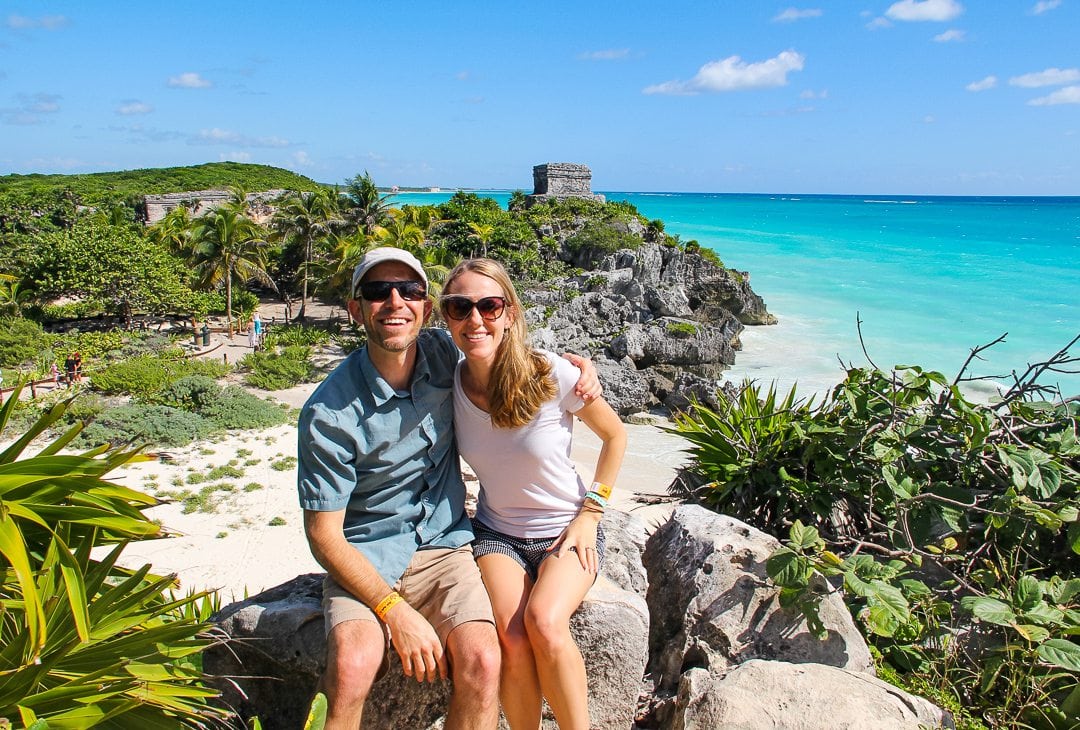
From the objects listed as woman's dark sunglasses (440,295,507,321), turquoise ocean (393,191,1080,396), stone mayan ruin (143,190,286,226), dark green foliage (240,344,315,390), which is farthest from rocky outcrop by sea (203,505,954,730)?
stone mayan ruin (143,190,286,226)

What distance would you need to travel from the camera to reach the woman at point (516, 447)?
2.41 m

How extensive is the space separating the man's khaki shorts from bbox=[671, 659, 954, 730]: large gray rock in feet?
2.53

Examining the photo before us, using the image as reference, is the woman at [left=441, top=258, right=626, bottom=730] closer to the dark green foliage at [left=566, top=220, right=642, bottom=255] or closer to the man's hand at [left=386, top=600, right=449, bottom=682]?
the man's hand at [left=386, top=600, right=449, bottom=682]

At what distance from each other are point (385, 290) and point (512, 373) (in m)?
0.54

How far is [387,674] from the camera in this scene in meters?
2.37

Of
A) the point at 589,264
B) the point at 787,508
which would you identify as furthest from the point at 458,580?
the point at 589,264

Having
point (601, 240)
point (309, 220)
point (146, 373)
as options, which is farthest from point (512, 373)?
point (601, 240)

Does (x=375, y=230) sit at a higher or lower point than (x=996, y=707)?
higher

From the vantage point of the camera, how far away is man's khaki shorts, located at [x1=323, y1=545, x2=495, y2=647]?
7.10 feet

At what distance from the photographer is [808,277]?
45.8 m

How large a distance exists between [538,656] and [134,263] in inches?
927

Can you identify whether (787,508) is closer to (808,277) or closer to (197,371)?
(197,371)

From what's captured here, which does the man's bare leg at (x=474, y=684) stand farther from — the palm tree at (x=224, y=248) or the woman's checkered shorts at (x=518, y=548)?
the palm tree at (x=224, y=248)

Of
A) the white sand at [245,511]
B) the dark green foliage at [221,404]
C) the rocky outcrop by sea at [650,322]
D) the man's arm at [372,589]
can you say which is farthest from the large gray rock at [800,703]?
the dark green foliage at [221,404]
